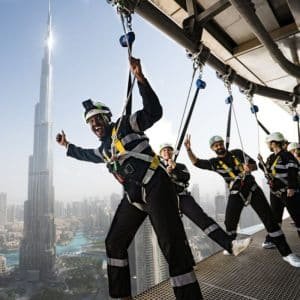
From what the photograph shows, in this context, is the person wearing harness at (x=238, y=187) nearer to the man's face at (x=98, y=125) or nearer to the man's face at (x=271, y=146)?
the man's face at (x=271, y=146)

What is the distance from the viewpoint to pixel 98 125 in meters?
1.86

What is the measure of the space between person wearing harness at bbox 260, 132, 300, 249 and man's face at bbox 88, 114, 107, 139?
8.77 feet

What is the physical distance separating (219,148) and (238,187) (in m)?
0.59

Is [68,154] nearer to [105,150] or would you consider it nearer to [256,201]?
[105,150]

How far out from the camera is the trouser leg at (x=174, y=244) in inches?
55.4

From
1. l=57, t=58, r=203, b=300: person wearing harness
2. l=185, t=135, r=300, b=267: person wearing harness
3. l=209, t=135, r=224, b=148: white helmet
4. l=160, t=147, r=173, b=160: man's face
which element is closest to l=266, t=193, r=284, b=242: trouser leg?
l=185, t=135, r=300, b=267: person wearing harness

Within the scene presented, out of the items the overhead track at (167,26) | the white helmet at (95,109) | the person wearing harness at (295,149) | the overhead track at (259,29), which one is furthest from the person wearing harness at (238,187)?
the person wearing harness at (295,149)

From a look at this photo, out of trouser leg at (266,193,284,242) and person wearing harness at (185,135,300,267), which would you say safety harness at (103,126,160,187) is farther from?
trouser leg at (266,193,284,242)

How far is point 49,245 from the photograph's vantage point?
160 feet

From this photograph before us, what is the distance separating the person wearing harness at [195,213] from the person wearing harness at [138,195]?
71cm

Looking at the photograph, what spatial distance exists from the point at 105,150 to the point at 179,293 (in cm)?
104

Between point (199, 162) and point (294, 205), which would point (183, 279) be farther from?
point (294, 205)

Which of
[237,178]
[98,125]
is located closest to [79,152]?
[98,125]

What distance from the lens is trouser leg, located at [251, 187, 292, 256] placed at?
2758 mm
